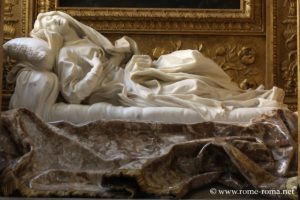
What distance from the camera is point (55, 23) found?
388 centimetres

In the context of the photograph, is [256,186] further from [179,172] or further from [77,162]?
[77,162]

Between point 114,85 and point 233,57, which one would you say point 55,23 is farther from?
point 233,57

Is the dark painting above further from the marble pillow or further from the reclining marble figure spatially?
the marble pillow

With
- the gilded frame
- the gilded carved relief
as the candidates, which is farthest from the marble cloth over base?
the gilded frame

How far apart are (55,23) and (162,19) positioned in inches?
60.1

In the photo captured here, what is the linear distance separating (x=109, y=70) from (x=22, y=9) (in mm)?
1843

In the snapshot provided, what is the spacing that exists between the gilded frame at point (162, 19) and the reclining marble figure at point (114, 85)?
1.30 m

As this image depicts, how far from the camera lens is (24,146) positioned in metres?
2.86

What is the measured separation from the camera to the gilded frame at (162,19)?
5219 millimetres

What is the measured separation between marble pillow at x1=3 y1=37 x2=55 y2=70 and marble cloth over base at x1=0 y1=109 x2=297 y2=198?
1.74 feet

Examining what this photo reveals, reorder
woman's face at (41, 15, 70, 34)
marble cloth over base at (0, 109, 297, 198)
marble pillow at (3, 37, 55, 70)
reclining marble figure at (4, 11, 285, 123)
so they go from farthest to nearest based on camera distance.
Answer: woman's face at (41, 15, 70, 34) < marble pillow at (3, 37, 55, 70) < reclining marble figure at (4, 11, 285, 123) < marble cloth over base at (0, 109, 297, 198)

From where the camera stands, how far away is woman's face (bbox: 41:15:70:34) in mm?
3838

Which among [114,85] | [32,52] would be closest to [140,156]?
[114,85]

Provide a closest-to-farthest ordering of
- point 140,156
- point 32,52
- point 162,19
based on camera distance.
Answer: point 140,156 < point 32,52 < point 162,19
